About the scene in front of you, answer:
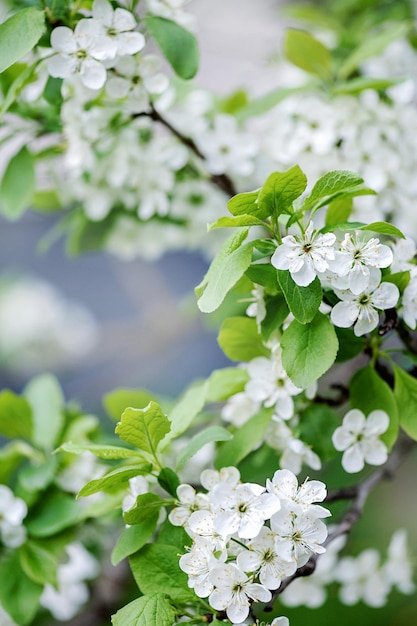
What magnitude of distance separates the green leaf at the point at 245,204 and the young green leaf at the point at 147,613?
0.81 feet

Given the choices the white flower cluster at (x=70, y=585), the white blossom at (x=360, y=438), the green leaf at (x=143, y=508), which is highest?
the green leaf at (x=143, y=508)

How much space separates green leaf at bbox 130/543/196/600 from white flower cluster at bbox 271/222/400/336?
0.62 feet

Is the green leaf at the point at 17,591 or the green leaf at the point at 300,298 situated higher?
the green leaf at the point at 300,298

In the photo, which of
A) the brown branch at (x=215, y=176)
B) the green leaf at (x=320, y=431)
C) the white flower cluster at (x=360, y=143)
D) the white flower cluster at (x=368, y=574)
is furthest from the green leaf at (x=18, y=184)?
the white flower cluster at (x=368, y=574)

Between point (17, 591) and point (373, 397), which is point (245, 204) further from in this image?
point (17, 591)

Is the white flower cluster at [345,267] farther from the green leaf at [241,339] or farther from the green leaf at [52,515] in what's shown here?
the green leaf at [52,515]

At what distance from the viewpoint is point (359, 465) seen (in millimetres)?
552

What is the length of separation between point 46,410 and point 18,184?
223 mm

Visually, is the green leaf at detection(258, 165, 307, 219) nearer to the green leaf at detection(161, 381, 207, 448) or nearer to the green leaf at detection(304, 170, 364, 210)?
the green leaf at detection(304, 170, 364, 210)

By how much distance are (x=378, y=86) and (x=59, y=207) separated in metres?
0.43

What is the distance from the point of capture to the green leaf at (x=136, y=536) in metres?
0.52

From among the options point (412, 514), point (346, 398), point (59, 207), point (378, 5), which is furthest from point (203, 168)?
point (412, 514)

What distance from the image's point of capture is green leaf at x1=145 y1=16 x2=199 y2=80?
0.64 meters

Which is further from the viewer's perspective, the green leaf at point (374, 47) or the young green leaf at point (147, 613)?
the green leaf at point (374, 47)
